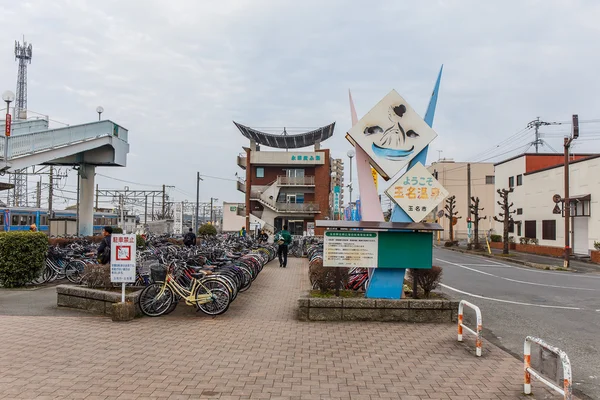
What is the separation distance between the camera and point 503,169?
121ft

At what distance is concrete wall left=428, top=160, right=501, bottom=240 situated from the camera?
58.2m

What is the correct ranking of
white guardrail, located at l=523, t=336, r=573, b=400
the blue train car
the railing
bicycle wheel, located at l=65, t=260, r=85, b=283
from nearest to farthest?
white guardrail, located at l=523, t=336, r=573, b=400, bicycle wheel, located at l=65, t=260, r=85, b=283, the railing, the blue train car

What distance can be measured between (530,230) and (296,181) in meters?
21.7

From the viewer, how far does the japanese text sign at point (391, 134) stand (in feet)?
27.8

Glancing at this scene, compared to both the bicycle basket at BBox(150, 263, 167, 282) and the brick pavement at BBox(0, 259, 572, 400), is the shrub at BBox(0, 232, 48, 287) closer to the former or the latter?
the brick pavement at BBox(0, 259, 572, 400)

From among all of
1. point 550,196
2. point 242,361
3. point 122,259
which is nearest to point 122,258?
point 122,259

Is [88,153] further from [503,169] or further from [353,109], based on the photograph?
[503,169]

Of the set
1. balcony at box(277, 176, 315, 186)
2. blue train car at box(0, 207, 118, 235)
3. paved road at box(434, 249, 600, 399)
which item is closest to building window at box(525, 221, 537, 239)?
paved road at box(434, 249, 600, 399)

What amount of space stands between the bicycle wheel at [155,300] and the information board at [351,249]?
2898mm

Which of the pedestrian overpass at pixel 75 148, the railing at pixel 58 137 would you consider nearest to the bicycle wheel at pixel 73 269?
the pedestrian overpass at pixel 75 148

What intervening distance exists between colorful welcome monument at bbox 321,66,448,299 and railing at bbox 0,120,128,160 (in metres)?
13.7

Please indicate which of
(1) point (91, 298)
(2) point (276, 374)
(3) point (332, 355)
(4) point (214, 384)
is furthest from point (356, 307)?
(1) point (91, 298)

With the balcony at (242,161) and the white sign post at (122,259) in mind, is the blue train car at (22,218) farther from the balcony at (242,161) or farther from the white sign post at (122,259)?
the white sign post at (122,259)

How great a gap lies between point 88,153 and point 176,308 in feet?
56.7
